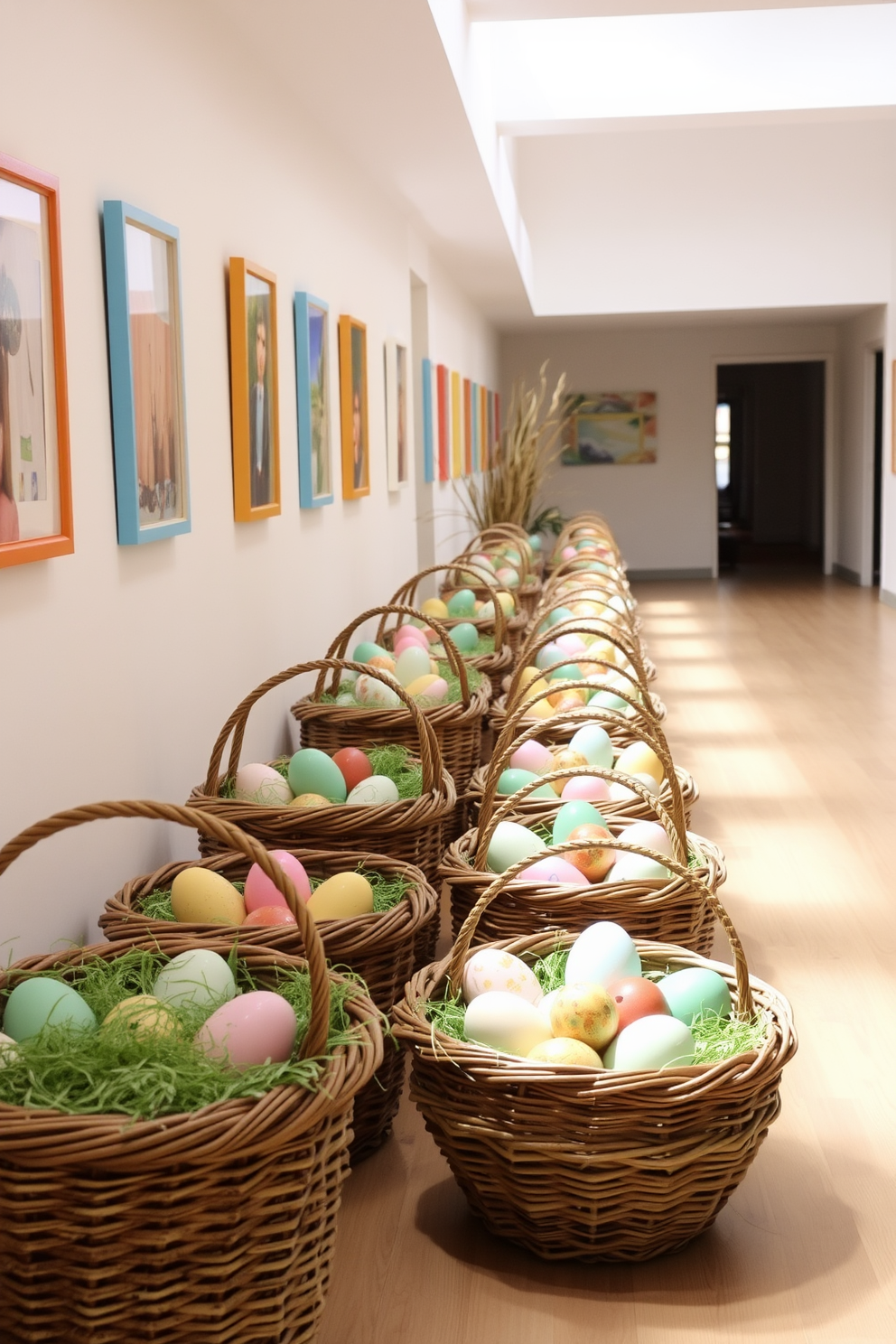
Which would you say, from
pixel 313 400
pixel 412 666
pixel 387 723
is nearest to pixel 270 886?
pixel 387 723

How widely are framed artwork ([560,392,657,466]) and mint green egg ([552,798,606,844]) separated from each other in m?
11.6

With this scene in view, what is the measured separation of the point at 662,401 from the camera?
14133mm

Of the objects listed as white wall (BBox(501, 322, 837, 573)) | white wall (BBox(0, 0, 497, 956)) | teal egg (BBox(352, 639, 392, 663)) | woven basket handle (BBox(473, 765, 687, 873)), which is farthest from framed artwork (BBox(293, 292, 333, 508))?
white wall (BBox(501, 322, 837, 573))

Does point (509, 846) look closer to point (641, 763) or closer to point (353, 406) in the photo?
point (641, 763)

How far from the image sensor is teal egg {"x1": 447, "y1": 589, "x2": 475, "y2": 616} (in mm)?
5836

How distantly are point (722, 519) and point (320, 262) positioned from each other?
55.2ft

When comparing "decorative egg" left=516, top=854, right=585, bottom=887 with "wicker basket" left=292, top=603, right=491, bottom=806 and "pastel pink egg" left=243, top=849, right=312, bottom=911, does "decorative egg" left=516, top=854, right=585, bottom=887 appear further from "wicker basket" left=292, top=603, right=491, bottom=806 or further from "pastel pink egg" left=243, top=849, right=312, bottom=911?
"wicker basket" left=292, top=603, right=491, bottom=806

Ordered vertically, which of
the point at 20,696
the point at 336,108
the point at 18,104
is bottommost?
the point at 20,696

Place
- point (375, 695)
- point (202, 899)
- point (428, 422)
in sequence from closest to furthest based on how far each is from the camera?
point (202, 899), point (375, 695), point (428, 422)

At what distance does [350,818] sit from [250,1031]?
3.18ft

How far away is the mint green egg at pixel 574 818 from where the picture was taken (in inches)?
112

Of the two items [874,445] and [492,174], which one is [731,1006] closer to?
[492,174]

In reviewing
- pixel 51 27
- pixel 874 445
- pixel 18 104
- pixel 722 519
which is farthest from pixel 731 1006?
pixel 722 519

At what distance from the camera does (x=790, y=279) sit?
11484mm
